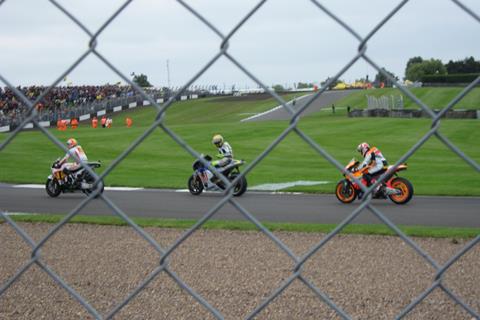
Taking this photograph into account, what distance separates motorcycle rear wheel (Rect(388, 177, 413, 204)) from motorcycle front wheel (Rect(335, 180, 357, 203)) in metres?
0.70

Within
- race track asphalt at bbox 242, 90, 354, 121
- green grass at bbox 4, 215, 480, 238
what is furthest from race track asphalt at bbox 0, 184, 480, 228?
race track asphalt at bbox 242, 90, 354, 121

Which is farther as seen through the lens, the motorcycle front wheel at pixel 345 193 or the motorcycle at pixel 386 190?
the motorcycle front wheel at pixel 345 193

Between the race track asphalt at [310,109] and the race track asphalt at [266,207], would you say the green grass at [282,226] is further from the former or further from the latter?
the race track asphalt at [310,109]

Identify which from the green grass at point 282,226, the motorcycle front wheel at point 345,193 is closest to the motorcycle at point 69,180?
the green grass at point 282,226

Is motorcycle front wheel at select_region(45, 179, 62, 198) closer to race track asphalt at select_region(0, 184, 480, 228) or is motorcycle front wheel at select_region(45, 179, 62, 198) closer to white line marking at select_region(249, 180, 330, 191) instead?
race track asphalt at select_region(0, 184, 480, 228)

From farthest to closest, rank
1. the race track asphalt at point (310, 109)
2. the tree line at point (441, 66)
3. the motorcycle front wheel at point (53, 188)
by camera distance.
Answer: the race track asphalt at point (310, 109)
the motorcycle front wheel at point (53, 188)
the tree line at point (441, 66)

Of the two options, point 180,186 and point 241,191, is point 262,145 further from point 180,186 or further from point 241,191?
point 241,191

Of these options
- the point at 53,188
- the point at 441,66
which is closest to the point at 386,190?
the point at 53,188

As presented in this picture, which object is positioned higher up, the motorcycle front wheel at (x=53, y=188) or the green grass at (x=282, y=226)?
the green grass at (x=282, y=226)

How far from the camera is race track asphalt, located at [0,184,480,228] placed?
1142 centimetres

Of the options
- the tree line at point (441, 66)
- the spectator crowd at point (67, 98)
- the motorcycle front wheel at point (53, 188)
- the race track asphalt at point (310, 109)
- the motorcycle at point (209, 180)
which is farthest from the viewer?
the race track asphalt at point (310, 109)

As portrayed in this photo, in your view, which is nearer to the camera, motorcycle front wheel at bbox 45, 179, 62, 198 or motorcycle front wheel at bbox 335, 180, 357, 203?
motorcycle front wheel at bbox 335, 180, 357, 203

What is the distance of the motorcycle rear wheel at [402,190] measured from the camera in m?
12.3

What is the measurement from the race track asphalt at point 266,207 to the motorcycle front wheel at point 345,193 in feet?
0.43
